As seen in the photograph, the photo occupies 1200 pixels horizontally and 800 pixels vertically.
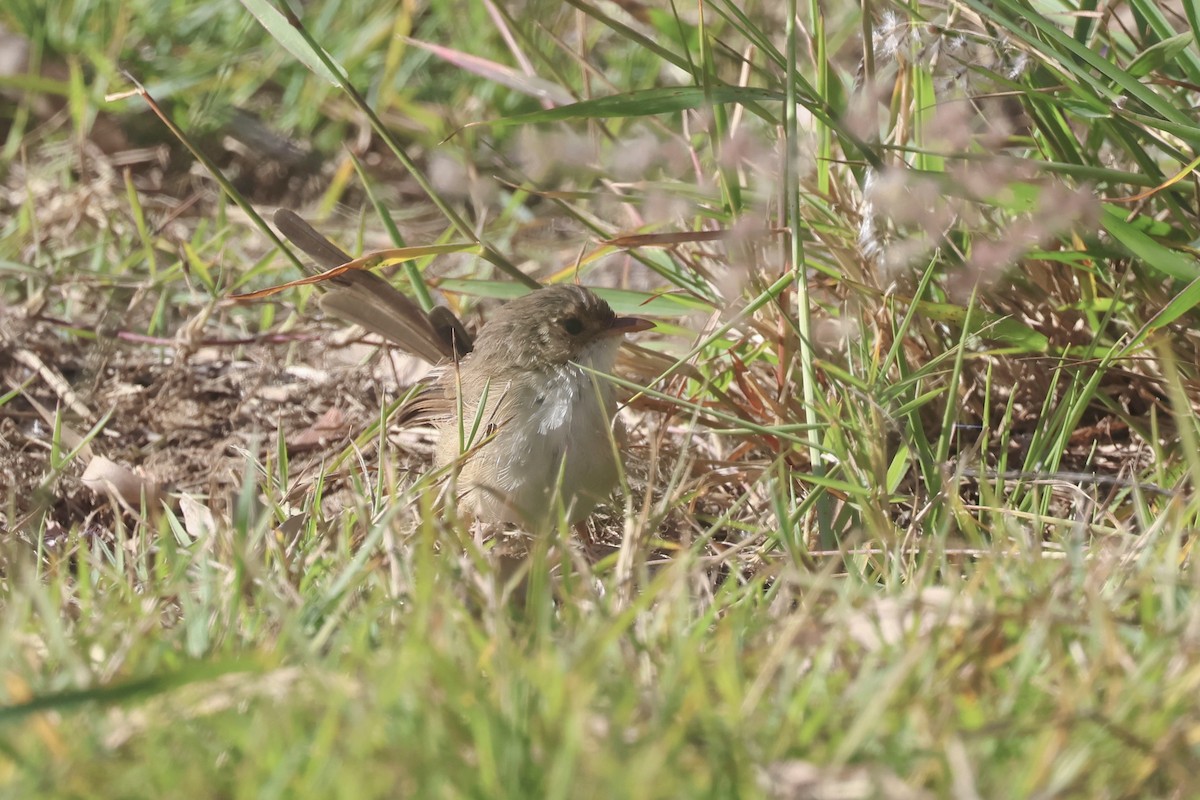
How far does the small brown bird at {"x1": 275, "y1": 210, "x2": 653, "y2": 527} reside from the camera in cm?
328

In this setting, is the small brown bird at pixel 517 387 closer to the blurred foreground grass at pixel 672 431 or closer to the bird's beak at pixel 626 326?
the bird's beak at pixel 626 326

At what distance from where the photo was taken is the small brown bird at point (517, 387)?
3281 millimetres

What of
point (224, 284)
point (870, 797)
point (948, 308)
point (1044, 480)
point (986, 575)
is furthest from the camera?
point (224, 284)

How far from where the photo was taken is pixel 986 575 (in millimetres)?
2236

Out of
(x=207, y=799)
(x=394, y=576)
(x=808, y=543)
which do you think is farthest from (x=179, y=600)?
(x=808, y=543)

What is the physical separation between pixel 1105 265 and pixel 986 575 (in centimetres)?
131

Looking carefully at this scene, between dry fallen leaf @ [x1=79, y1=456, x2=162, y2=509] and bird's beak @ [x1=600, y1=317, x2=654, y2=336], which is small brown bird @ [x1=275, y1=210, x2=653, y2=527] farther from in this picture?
dry fallen leaf @ [x1=79, y1=456, x2=162, y2=509]

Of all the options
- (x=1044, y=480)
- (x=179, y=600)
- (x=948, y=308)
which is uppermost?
(x=948, y=308)

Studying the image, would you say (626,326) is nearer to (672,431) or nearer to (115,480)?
(672,431)

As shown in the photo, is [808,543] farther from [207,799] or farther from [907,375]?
[207,799]

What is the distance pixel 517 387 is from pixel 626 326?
346 mm

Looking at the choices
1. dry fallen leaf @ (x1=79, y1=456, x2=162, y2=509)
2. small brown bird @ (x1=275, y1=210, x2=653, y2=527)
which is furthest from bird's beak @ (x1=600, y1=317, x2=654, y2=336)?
dry fallen leaf @ (x1=79, y1=456, x2=162, y2=509)

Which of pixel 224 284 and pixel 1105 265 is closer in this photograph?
pixel 1105 265

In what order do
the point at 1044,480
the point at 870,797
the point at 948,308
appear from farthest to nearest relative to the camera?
1. the point at 948,308
2. the point at 1044,480
3. the point at 870,797
